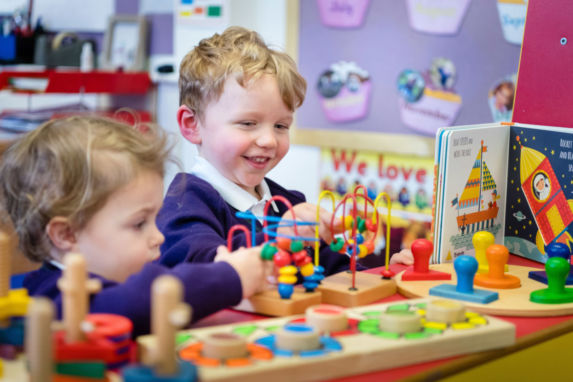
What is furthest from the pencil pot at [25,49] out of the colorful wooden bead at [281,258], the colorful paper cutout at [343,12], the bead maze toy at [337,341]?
the bead maze toy at [337,341]

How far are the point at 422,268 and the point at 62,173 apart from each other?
0.60 m

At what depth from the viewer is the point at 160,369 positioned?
0.66 metres

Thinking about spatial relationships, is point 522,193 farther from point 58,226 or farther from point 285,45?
point 285,45

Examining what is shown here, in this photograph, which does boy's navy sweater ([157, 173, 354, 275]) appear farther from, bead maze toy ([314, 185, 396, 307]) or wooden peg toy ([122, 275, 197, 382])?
wooden peg toy ([122, 275, 197, 382])

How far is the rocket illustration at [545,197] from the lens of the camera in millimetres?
1372

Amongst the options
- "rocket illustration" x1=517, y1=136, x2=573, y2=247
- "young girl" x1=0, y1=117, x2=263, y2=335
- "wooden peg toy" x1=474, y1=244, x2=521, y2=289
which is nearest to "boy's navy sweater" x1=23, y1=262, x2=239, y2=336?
"young girl" x1=0, y1=117, x2=263, y2=335

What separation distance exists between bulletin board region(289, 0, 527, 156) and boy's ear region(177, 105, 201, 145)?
4.95ft

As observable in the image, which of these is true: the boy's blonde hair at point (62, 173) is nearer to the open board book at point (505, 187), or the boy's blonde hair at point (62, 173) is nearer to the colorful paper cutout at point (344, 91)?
the open board book at point (505, 187)

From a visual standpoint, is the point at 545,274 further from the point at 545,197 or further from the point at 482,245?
the point at 545,197

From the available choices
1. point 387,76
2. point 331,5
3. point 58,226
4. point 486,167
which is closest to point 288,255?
point 58,226

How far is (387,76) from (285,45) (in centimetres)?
54

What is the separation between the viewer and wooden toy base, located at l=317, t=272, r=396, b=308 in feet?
3.48

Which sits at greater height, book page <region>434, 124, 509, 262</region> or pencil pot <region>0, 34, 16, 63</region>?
pencil pot <region>0, 34, 16, 63</region>

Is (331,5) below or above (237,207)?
above
